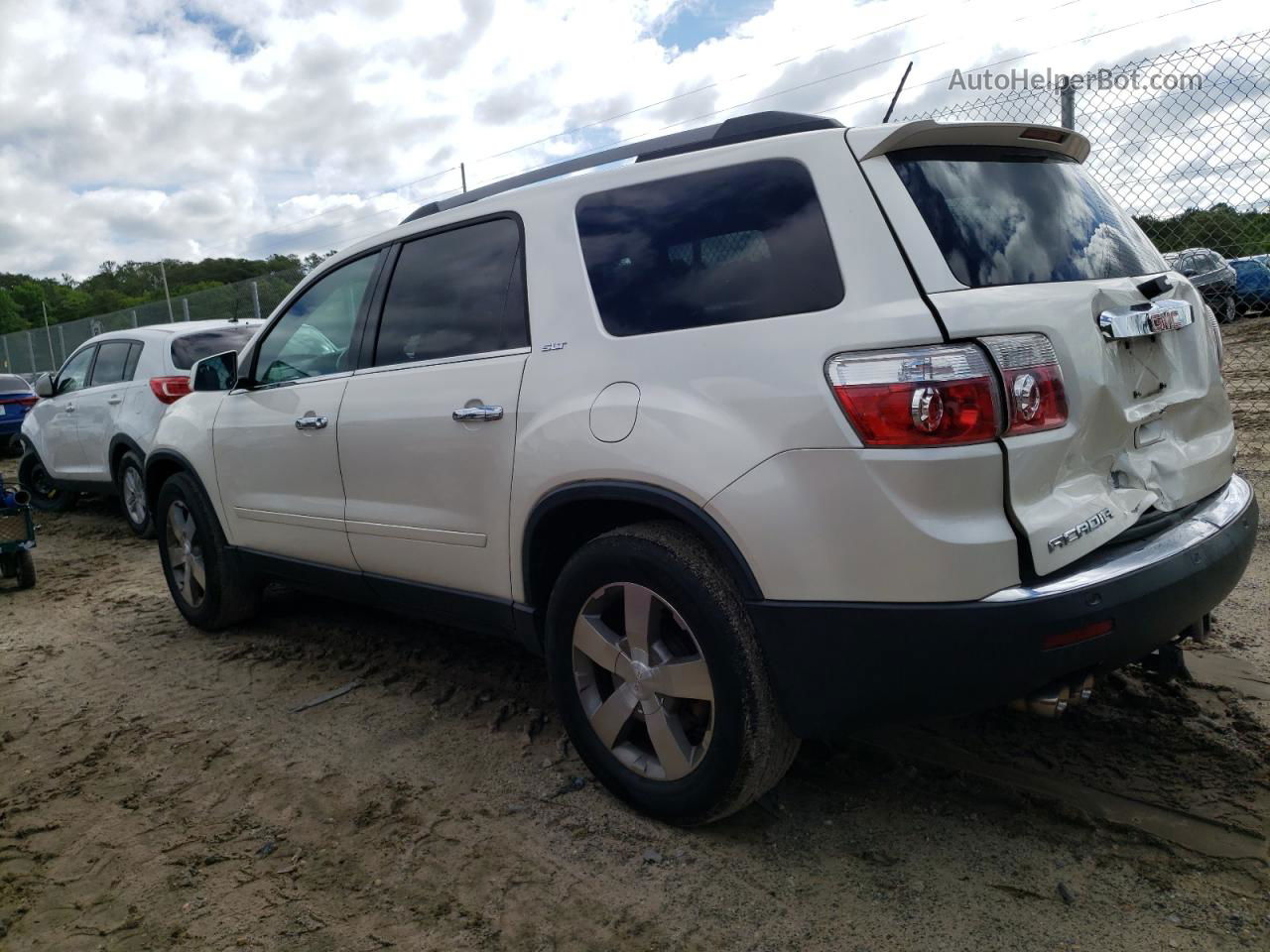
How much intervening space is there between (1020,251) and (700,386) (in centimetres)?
88

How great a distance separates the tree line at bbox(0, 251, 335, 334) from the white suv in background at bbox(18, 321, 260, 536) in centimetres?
3131

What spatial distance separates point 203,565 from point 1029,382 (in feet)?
13.5

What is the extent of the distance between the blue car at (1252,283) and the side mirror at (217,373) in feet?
21.7

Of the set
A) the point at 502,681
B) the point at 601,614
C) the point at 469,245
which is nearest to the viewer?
the point at 601,614

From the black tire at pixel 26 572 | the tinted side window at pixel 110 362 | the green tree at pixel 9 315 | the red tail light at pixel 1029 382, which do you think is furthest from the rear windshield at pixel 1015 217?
the green tree at pixel 9 315

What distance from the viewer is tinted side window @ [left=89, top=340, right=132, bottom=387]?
313 inches

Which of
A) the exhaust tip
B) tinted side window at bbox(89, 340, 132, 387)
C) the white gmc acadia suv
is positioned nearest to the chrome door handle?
the white gmc acadia suv

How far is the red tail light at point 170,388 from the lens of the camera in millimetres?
7293

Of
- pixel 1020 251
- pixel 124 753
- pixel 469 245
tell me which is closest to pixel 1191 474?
pixel 1020 251

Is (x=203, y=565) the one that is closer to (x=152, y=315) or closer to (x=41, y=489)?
(x=41, y=489)

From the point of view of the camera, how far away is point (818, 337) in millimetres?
2289

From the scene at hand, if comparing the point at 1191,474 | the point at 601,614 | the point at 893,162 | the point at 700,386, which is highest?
the point at 893,162

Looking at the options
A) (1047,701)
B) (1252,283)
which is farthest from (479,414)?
(1252,283)

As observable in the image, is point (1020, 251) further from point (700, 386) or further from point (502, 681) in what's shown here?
point (502, 681)
